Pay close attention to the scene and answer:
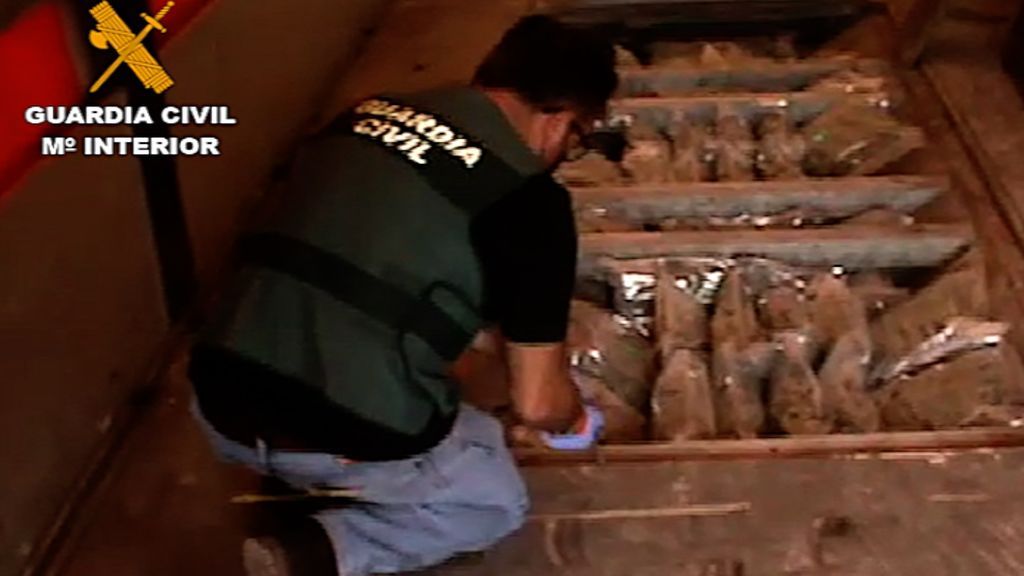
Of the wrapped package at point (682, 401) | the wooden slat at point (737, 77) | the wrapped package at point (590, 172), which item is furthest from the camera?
the wooden slat at point (737, 77)

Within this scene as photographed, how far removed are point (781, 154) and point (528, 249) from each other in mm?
1334

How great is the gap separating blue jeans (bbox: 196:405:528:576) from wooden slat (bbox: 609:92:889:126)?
1.30 m

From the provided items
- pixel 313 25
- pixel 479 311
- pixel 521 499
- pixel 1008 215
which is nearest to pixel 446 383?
pixel 479 311

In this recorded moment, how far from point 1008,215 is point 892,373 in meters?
0.58

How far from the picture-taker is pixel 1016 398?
81.4 inches

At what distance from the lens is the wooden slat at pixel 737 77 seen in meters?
3.06

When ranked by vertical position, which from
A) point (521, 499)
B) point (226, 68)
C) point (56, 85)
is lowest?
point (521, 499)

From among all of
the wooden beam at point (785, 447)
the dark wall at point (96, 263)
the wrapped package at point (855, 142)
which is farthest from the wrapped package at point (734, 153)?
the dark wall at point (96, 263)

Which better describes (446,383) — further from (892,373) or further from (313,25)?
(313,25)

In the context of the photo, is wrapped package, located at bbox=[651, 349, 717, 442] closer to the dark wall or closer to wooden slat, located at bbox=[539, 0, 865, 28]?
the dark wall

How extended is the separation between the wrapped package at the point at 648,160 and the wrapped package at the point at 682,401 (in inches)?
24.0

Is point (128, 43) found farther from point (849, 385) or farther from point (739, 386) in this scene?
point (849, 385)

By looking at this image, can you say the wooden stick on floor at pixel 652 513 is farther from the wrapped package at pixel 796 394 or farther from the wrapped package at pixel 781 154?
the wrapped package at pixel 781 154

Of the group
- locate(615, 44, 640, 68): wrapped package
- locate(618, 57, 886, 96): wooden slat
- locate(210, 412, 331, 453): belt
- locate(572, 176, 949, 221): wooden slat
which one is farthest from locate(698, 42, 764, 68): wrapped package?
locate(210, 412, 331, 453): belt
